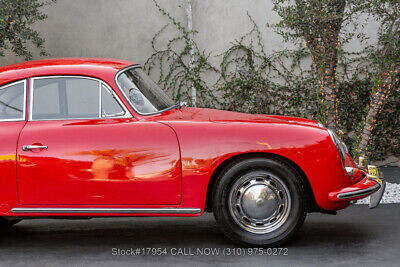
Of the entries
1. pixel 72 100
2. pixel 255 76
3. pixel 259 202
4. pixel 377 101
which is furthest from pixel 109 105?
pixel 255 76

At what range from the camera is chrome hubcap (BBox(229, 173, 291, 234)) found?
17.9 feet

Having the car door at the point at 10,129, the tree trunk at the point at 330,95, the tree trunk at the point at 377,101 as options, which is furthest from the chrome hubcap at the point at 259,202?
the tree trunk at the point at 330,95

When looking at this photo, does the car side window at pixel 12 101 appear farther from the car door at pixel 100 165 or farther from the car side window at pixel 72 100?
the car door at pixel 100 165

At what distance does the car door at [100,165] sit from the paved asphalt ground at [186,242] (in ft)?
1.45

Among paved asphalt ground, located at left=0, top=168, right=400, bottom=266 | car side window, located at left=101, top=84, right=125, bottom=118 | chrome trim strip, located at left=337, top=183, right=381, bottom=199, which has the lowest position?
paved asphalt ground, located at left=0, top=168, right=400, bottom=266

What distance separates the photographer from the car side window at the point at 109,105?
561 centimetres

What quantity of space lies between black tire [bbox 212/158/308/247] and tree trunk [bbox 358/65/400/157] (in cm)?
352

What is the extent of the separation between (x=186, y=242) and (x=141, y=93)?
130 centimetres

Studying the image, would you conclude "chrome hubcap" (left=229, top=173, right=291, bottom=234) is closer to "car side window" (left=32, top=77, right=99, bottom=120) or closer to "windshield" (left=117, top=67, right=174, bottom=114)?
"windshield" (left=117, top=67, right=174, bottom=114)

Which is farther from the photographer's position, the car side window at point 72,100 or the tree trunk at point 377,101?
the tree trunk at point 377,101

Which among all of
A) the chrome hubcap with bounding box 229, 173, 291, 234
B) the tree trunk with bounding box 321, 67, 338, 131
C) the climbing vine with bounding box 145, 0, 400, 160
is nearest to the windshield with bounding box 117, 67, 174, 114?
the chrome hubcap with bounding box 229, 173, 291, 234

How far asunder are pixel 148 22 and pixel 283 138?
5629 millimetres

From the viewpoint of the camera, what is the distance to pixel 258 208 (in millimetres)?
5477

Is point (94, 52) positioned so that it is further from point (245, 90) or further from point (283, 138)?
point (283, 138)
